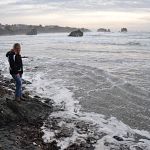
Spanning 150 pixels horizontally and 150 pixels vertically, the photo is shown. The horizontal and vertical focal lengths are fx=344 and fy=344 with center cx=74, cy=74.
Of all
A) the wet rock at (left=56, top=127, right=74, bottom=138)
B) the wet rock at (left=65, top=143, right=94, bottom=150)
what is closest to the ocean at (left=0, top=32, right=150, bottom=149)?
the wet rock at (left=65, top=143, right=94, bottom=150)

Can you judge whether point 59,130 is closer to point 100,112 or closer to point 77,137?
point 77,137

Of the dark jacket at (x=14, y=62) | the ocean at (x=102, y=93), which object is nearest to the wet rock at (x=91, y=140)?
the ocean at (x=102, y=93)

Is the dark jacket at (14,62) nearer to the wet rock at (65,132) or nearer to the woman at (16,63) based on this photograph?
the woman at (16,63)

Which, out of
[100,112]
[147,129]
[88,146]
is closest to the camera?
[88,146]

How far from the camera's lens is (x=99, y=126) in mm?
10945

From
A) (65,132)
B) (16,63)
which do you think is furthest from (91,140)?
(16,63)

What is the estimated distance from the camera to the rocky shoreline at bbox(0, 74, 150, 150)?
9164 mm

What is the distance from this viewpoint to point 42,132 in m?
10.1

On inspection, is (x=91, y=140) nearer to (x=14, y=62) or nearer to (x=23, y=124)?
(x=23, y=124)

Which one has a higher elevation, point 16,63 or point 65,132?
point 16,63

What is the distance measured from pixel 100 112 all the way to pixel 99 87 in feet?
14.0

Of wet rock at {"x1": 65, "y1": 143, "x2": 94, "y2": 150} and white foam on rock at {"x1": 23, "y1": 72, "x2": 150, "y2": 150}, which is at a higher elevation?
white foam on rock at {"x1": 23, "y1": 72, "x2": 150, "y2": 150}

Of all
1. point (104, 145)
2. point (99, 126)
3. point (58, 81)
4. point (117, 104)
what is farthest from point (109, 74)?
point (104, 145)

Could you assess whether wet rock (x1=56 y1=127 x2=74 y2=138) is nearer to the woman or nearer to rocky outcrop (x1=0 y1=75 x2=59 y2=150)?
rocky outcrop (x1=0 y1=75 x2=59 y2=150)
